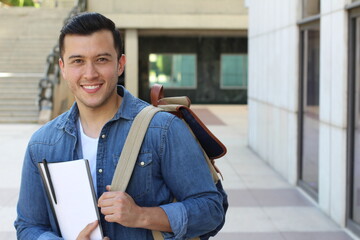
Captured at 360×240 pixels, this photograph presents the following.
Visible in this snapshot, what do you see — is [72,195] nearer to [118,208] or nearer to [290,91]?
[118,208]

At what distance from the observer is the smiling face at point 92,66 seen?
214cm

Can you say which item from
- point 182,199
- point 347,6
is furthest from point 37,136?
point 347,6

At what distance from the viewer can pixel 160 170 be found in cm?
216

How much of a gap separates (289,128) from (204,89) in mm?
20066

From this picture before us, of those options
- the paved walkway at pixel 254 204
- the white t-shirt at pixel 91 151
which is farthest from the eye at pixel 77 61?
the paved walkway at pixel 254 204

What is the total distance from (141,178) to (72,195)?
0.80 ft

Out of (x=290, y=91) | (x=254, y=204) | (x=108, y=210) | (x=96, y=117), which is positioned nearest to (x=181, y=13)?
(x=290, y=91)

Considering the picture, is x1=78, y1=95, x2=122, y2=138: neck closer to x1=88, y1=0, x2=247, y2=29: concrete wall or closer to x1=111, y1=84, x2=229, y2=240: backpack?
x1=111, y1=84, x2=229, y2=240: backpack

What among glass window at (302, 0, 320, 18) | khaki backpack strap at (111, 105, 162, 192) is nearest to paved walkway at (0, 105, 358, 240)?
glass window at (302, 0, 320, 18)

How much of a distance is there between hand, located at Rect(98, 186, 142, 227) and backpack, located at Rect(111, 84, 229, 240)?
0.07 metres

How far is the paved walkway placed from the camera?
6.85m

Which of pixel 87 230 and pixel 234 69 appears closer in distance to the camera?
pixel 87 230

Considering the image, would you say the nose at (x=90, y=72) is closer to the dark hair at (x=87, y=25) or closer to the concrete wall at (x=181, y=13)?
the dark hair at (x=87, y=25)

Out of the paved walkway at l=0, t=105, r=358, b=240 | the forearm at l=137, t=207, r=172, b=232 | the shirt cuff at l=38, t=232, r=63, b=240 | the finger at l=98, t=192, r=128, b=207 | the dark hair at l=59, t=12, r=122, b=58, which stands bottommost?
the paved walkway at l=0, t=105, r=358, b=240
